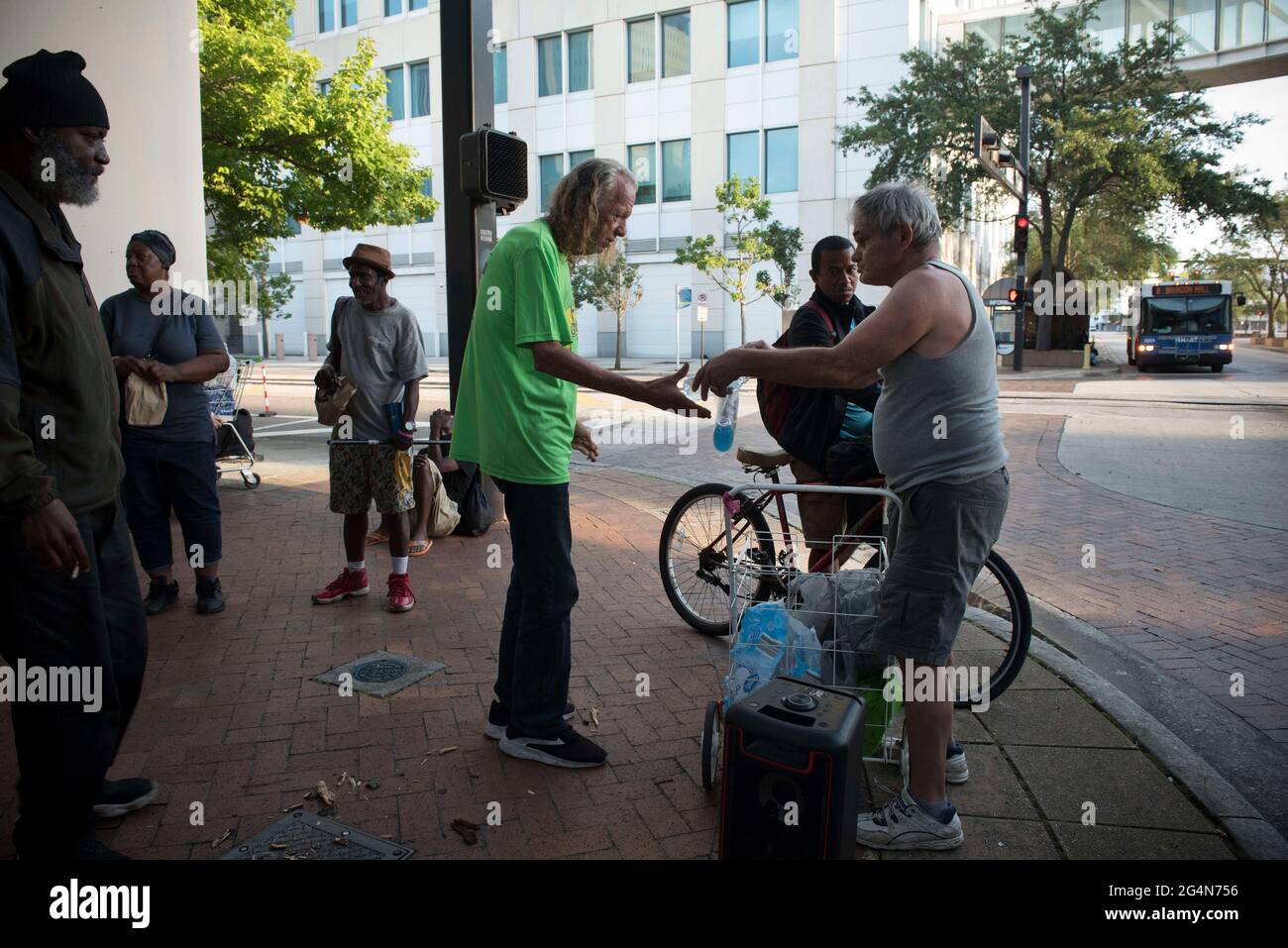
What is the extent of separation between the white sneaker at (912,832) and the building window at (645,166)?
123 ft

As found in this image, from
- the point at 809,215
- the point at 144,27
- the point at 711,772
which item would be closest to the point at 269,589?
the point at 711,772

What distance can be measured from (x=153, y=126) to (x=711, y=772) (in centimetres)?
641

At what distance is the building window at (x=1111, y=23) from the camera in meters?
40.5

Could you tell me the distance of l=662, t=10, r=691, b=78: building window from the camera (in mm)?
37844

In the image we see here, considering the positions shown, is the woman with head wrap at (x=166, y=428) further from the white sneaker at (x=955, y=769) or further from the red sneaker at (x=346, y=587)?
the white sneaker at (x=955, y=769)

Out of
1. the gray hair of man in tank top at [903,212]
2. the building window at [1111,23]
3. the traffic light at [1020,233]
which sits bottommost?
the gray hair of man in tank top at [903,212]

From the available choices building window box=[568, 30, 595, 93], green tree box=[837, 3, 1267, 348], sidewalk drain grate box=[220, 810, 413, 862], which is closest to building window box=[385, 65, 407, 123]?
building window box=[568, 30, 595, 93]

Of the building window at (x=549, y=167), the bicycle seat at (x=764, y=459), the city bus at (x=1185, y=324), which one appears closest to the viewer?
the bicycle seat at (x=764, y=459)

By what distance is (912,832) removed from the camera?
2924 millimetres

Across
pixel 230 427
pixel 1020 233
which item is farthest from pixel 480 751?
pixel 1020 233

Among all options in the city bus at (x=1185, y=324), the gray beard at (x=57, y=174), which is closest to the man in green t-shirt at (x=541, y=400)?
the gray beard at (x=57, y=174)

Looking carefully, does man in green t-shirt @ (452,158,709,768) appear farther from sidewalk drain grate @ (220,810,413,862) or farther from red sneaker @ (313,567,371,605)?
red sneaker @ (313,567,371,605)

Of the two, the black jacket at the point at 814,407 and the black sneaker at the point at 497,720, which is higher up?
the black jacket at the point at 814,407

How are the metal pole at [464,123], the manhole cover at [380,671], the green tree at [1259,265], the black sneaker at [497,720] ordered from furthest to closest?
the green tree at [1259,265] → the metal pole at [464,123] → the manhole cover at [380,671] → the black sneaker at [497,720]
